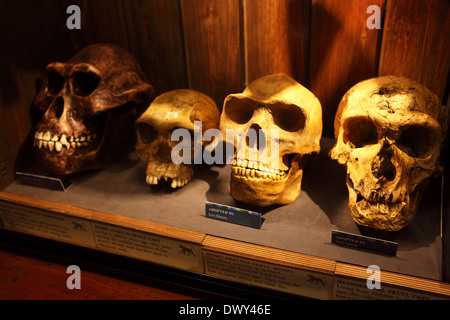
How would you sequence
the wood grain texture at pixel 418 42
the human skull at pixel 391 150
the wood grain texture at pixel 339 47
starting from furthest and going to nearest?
1. the wood grain texture at pixel 339 47
2. the wood grain texture at pixel 418 42
3. the human skull at pixel 391 150

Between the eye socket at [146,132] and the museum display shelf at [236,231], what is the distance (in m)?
0.18

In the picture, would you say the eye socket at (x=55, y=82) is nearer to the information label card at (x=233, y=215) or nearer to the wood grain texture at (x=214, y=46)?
the wood grain texture at (x=214, y=46)

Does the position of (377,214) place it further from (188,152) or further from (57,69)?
(57,69)

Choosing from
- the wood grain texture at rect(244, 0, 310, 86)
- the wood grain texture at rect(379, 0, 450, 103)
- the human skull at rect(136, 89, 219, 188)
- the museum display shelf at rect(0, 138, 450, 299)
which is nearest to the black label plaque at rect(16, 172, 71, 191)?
the museum display shelf at rect(0, 138, 450, 299)

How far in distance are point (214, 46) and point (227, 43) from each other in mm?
61

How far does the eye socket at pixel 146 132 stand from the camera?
1683 millimetres

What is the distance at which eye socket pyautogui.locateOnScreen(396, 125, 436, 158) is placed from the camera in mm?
1291

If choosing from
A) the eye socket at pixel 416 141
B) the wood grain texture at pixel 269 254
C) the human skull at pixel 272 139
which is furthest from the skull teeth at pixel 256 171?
the eye socket at pixel 416 141

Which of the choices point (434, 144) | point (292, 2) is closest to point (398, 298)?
point (434, 144)

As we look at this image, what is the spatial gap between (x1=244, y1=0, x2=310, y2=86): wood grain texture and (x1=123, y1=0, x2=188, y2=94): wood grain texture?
1.00 feet

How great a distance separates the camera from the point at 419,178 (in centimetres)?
129

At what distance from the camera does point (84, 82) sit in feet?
5.74

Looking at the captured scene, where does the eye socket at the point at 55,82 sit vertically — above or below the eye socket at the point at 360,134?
above

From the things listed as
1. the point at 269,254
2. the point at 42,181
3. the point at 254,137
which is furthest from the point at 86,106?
the point at 269,254
